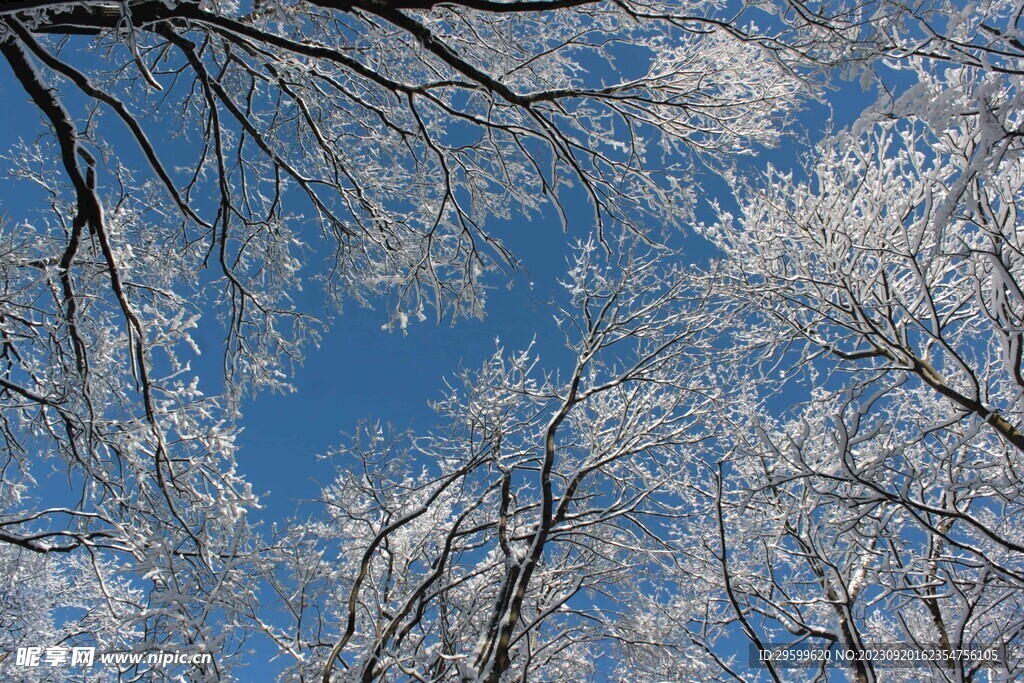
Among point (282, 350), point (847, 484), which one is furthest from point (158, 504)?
point (847, 484)

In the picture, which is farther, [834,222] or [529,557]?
[834,222]

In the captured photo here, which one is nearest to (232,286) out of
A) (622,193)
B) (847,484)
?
(622,193)

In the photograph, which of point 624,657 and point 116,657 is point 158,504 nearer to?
point 116,657

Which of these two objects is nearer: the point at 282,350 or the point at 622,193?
the point at 622,193

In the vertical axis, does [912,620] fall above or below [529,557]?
above

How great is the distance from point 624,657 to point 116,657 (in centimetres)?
470

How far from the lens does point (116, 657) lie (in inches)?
82.3

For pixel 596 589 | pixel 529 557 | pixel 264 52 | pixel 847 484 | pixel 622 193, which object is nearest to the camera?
pixel 847 484

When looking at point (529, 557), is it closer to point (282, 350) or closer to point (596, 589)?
point (596, 589)

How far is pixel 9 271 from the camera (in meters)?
4.16

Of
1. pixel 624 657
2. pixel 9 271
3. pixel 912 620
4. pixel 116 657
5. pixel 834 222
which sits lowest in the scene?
pixel 116 657

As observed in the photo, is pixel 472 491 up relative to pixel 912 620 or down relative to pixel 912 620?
up

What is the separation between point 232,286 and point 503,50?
298cm

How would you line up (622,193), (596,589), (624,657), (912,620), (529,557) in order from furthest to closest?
(912,620) < (624,657) < (596,589) < (622,193) < (529,557)
